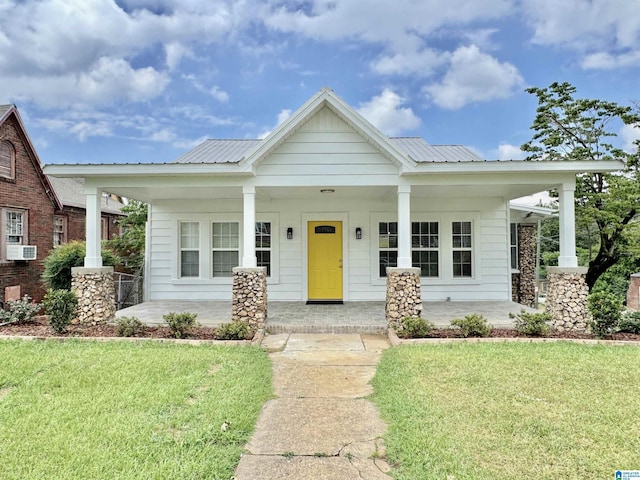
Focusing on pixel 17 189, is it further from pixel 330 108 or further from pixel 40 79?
pixel 330 108

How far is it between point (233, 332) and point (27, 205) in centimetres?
1239

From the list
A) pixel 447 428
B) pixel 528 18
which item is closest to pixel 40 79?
pixel 528 18

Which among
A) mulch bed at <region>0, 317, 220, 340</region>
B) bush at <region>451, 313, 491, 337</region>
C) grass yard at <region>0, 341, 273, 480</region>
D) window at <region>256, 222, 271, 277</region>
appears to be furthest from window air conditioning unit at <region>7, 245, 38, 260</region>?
bush at <region>451, 313, 491, 337</region>

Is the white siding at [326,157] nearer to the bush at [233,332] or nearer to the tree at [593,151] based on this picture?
the bush at [233,332]

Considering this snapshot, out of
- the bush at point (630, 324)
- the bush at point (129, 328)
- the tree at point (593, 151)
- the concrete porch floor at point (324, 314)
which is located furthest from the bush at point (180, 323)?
the tree at point (593, 151)

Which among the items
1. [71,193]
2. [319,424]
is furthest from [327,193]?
[71,193]

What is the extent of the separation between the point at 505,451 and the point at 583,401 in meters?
1.54

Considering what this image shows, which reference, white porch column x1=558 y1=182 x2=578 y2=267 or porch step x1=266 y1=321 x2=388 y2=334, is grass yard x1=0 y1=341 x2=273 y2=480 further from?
white porch column x1=558 y1=182 x2=578 y2=267

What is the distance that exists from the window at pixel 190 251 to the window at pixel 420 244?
199 inches

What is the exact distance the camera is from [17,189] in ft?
44.4

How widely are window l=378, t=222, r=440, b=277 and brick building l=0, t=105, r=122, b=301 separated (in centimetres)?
1242

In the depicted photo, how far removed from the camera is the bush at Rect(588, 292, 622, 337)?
20.5 feet

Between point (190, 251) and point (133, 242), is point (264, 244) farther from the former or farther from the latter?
point (133, 242)

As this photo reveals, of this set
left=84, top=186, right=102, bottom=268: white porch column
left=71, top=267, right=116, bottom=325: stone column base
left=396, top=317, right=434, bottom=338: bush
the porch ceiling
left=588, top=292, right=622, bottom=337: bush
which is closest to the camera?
left=588, top=292, right=622, bottom=337: bush
